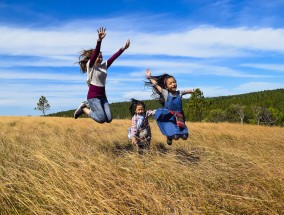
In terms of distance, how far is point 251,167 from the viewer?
4793mm

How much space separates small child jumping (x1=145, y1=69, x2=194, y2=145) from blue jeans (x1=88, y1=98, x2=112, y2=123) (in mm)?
1105

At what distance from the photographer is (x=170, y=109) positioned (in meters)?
7.23

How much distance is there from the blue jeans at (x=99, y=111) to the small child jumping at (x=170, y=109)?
111cm

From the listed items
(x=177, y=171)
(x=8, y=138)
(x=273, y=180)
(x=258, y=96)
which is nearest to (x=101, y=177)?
(x=177, y=171)

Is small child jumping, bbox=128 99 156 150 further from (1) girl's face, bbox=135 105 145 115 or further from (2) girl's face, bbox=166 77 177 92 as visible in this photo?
(2) girl's face, bbox=166 77 177 92

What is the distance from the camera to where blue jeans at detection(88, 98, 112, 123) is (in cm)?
698

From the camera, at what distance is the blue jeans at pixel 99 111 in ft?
22.9

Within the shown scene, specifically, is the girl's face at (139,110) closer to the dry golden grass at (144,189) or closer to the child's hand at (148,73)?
the child's hand at (148,73)

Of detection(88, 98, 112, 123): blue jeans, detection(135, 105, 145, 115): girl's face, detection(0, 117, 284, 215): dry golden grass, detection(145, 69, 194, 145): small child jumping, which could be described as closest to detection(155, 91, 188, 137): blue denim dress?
detection(145, 69, 194, 145): small child jumping

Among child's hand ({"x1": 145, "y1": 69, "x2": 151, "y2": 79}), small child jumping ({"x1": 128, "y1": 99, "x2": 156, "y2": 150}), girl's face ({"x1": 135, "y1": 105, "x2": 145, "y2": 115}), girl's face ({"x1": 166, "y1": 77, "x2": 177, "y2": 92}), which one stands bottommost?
small child jumping ({"x1": 128, "y1": 99, "x2": 156, "y2": 150})

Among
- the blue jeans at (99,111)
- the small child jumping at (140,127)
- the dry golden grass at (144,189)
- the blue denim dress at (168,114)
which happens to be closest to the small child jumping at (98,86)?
the blue jeans at (99,111)

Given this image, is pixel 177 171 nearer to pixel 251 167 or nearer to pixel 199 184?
pixel 199 184

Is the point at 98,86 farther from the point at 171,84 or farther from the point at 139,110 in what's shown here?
the point at 171,84

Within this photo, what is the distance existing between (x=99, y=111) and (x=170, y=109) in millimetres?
1564
